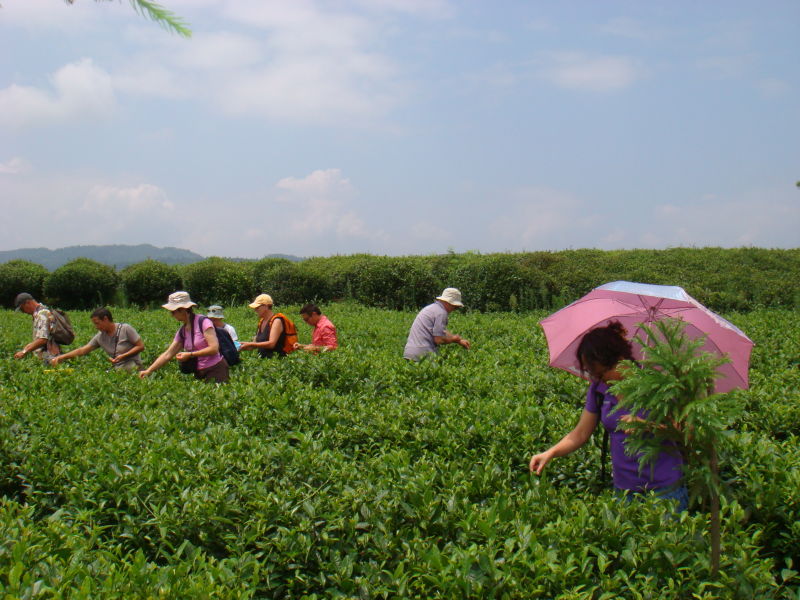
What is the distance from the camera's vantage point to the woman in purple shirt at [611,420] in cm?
347

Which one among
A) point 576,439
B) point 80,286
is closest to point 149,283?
point 80,286

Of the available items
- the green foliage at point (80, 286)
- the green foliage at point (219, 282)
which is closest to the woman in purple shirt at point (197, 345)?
the green foliage at point (219, 282)

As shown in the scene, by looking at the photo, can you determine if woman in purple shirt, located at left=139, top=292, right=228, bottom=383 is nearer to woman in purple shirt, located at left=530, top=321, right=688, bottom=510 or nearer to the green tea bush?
woman in purple shirt, located at left=530, top=321, right=688, bottom=510

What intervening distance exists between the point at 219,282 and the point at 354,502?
759 inches

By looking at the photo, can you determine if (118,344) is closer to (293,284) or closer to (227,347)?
(227,347)

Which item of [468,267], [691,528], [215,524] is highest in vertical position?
[468,267]

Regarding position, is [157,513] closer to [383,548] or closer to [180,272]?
[383,548]

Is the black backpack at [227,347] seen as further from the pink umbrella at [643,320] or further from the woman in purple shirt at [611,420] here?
the woman in purple shirt at [611,420]

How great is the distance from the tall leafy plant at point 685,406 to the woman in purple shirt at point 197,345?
542 centimetres

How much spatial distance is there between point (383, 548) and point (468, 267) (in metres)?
14.9

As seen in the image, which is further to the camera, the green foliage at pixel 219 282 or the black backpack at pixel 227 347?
the green foliage at pixel 219 282

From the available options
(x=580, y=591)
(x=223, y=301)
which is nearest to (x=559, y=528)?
(x=580, y=591)

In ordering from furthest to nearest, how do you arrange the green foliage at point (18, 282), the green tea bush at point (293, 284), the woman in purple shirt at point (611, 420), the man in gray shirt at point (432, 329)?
the green foliage at point (18, 282)
the green tea bush at point (293, 284)
the man in gray shirt at point (432, 329)
the woman in purple shirt at point (611, 420)

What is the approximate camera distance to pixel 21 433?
17.1 ft
